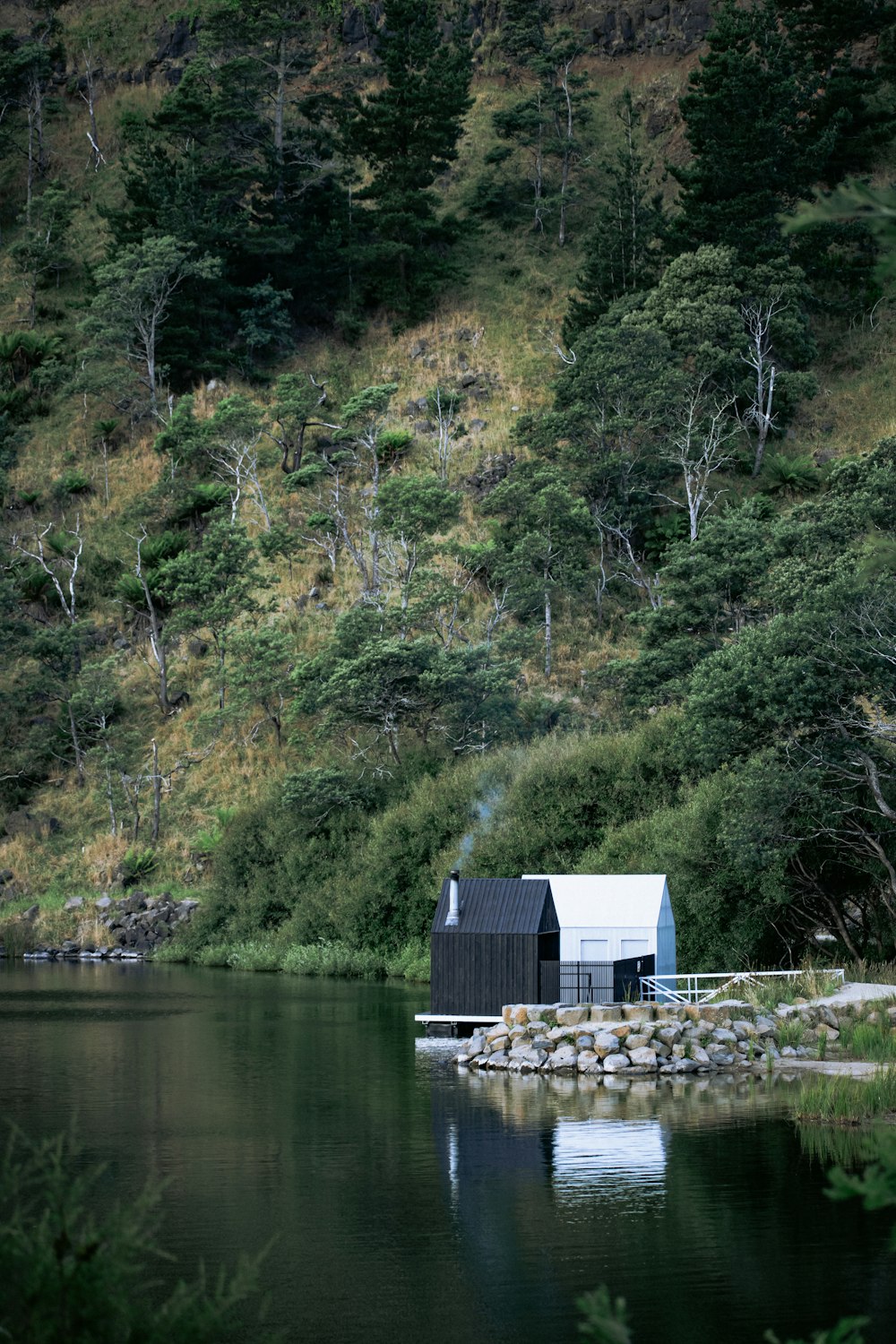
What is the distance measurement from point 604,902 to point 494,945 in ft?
9.34

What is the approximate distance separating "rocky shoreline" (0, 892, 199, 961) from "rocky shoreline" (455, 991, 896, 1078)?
27248 mm

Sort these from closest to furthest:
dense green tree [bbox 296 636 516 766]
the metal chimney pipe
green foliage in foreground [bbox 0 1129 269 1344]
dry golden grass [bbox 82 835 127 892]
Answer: green foliage in foreground [bbox 0 1129 269 1344]
the metal chimney pipe
dense green tree [bbox 296 636 516 766]
dry golden grass [bbox 82 835 127 892]

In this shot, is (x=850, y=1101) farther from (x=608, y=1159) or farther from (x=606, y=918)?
(x=606, y=918)

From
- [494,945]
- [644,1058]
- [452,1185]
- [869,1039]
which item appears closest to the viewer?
[452,1185]

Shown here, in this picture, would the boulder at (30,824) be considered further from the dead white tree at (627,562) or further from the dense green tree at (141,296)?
the dead white tree at (627,562)

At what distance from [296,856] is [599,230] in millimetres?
34389

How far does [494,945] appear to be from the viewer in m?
32.0

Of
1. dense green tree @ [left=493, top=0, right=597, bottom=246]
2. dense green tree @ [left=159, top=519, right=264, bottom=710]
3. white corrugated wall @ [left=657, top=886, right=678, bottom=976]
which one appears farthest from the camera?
dense green tree @ [left=493, top=0, right=597, bottom=246]

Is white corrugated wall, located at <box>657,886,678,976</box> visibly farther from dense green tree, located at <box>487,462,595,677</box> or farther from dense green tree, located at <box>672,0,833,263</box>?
dense green tree, located at <box>672,0,833,263</box>

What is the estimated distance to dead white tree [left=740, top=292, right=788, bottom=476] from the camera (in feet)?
211

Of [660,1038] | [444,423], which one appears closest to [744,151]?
[444,423]

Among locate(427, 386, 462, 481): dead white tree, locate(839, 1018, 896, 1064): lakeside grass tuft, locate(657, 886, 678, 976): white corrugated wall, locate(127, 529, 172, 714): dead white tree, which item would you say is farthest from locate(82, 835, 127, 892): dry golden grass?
locate(839, 1018, 896, 1064): lakeside grass tuft

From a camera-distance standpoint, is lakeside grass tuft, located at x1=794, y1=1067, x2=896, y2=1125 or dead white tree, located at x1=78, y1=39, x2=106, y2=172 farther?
dead white tree, located at x1=78, y1=39, x2=106, y2=172

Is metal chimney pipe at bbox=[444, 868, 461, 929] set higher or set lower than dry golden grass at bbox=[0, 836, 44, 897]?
lower
